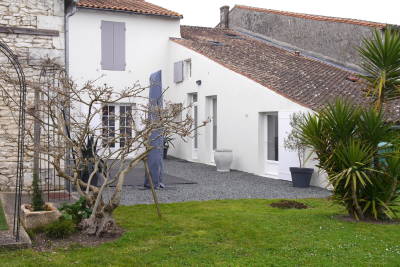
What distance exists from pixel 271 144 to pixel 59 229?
29.6 feet

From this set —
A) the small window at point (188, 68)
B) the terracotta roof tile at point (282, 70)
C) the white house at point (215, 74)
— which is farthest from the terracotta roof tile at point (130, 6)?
the small window at point (188, 68)

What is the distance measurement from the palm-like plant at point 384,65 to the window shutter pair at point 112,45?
12.2 meters

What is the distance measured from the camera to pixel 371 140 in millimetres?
7891

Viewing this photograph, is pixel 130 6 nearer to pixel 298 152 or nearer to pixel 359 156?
pixel 298 152

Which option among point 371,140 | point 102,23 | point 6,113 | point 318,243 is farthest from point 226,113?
point 318,243

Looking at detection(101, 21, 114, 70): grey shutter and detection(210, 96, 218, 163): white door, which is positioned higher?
detection(101, 21, 114, 70): grey shutter

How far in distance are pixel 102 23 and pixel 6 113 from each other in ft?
29.9

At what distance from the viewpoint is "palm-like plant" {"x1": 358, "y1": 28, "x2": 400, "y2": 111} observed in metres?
8.19

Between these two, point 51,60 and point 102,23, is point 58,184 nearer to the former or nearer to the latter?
point 51,60

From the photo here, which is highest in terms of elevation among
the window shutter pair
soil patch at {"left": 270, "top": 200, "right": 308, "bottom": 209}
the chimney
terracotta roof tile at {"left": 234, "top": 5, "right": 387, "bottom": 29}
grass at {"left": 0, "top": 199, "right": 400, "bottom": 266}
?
the chimney

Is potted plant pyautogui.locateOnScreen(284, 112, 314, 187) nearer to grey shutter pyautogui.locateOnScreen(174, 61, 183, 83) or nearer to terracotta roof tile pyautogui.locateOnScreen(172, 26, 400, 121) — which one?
terracotta roof tile pyautogui.locateOnScreen(172, 26, 400, 121)

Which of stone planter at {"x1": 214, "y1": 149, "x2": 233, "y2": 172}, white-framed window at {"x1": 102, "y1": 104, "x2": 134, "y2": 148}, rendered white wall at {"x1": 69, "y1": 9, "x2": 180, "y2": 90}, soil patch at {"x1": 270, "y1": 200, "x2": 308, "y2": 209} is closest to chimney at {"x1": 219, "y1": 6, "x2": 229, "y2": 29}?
rendered white wall at {"x1": 69, "y1": 9, "x2": 180, "y2": 90}

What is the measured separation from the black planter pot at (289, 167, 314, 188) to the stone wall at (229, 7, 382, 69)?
7.25m

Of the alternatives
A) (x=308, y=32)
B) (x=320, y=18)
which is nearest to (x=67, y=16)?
(x=320, y=18)
